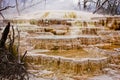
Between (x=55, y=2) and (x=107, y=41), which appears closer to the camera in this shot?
(x=107, y=41)

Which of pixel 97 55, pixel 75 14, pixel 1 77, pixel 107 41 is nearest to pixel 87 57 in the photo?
pixel 97 55

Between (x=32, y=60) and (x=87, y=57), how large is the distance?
50.7 inches

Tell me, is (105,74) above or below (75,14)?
below

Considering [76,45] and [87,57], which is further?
[76,45]

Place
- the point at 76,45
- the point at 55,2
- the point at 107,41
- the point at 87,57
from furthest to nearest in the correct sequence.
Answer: the point at 55,2
the point at 107,41
the point at 76,45
the point at 87,57

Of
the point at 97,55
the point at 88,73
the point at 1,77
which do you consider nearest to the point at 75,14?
the point at 97,55

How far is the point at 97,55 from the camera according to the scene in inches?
335

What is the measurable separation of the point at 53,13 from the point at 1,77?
28.1ft

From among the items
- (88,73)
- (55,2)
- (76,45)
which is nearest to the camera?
(88,73)

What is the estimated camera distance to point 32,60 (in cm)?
796

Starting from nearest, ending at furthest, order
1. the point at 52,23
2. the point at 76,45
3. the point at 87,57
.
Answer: the point at 87,57 < the point at 76,45 < the point at 52,23

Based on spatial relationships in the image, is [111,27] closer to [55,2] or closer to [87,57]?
[87,57]

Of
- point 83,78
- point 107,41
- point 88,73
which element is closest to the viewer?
point 83,78

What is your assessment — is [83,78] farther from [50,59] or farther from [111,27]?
[111,27]
